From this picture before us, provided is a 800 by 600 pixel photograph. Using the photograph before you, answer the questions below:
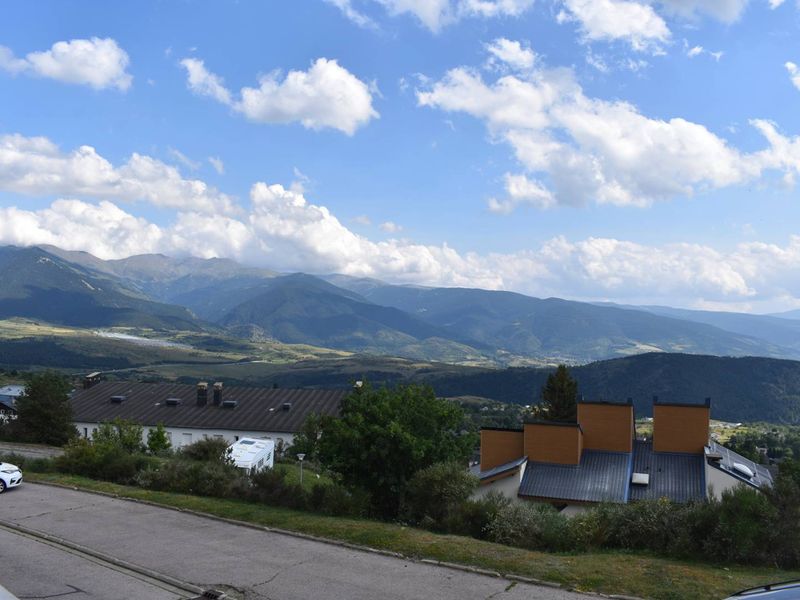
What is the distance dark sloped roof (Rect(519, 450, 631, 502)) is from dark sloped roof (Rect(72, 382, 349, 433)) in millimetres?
32902

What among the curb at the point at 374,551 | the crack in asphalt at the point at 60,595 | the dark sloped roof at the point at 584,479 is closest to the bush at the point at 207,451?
the curb at the point at 374,551

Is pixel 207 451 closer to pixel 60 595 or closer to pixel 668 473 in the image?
pixel 60 595

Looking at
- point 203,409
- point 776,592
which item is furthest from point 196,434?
point 776,592

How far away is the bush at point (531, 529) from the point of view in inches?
570

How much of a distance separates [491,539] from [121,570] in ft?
26.5

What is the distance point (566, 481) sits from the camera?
28.9 m

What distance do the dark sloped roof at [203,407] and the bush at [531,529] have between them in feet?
149

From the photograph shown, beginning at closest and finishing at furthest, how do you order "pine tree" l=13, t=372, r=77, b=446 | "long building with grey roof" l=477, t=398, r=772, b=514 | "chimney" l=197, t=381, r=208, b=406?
1. "long building with grey roof" l=477, t=398, r=772, b=514
2. "pine tree" l=13, t=372, r=77, b=446
3. "chimney" l=197, t=381, r=208, b=406

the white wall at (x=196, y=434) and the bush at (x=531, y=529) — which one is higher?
the bush at (x=531, y=529)

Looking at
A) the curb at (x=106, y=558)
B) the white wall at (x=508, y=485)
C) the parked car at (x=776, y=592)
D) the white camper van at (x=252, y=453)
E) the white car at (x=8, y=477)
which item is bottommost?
the white camper van at (x=252, y=453)

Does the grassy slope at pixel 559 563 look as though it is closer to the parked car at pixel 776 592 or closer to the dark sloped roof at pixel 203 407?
the parked car at pixel 776 592

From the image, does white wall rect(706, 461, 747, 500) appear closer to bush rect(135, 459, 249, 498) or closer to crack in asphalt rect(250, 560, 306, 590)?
bush rect(135, 459, 249, 498)

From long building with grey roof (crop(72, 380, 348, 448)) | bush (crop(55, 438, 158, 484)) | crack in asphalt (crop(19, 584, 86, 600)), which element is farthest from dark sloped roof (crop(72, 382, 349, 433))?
crack in asphalt (crop(19, 584, 86, 600))

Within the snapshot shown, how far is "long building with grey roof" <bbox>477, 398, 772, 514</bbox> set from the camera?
2792cm
